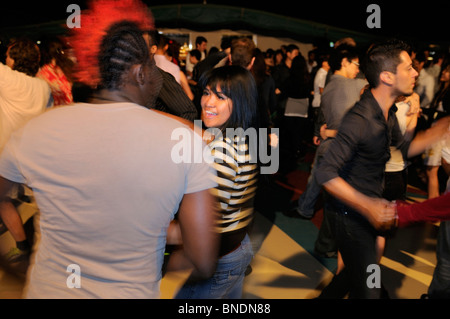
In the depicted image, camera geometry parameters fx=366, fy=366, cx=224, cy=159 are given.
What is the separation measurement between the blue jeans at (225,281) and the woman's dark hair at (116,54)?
976 mm

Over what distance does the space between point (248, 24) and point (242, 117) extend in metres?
8.70

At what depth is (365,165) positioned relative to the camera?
2.34 meters

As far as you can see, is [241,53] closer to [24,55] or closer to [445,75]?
[24,55]

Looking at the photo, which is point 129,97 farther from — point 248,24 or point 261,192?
point 248,24

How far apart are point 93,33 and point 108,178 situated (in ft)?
1.57

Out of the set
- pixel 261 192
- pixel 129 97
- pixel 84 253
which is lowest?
pixel 261 192

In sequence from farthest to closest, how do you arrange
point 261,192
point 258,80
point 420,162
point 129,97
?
point 420,162
point 261,192
point 258,80
point 129,97

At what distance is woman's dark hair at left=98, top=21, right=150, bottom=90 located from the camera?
118 centimetres

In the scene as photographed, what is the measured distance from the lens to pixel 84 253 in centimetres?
118

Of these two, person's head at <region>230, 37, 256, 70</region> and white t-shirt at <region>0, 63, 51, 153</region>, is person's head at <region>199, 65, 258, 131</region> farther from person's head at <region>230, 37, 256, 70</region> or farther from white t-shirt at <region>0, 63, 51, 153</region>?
white t-shirt at <region>0, 63, 51, 153</region>

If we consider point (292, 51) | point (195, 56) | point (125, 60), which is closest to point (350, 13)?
point (292, 51)

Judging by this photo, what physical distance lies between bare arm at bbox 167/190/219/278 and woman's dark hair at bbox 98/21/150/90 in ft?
1.47
